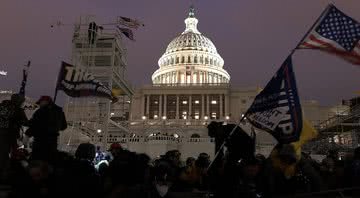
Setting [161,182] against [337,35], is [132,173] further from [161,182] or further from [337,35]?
[337,35]

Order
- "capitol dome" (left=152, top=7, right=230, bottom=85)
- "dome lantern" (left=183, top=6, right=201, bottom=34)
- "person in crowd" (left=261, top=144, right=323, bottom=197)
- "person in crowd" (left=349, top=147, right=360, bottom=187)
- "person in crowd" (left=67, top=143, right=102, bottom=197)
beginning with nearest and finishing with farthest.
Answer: "person in crowd" (left=67, top=143, right=102, bottom=197) < "person in crowd" (left=261, top=144, right=323, bottom=197) < "person in crowd" (left=349, top=147, right=360, bottom=187) < "capitol dome" (left=152, top=7, right=230, bottom=85) < "dome lantern" (left=183, top=6, right=201, bottom=34)

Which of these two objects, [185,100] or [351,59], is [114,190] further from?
[185,100]

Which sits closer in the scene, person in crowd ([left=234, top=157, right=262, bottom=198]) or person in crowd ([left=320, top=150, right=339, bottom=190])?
person in crowd ([left=234, top=157, right=262, bottom=198])

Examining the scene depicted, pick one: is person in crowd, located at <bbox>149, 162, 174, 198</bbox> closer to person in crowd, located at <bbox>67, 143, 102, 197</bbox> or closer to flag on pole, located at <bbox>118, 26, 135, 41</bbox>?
person in crowd, located at <bbox>67, 143, 102, 197</bbox>

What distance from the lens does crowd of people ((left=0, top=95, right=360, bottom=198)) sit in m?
5.13

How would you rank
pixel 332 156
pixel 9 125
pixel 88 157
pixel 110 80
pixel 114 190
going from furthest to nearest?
pixel 110 80, pixel 332 156, pixel 9 125, pixel 88 157, pixel 114 190

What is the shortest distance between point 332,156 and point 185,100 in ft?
289

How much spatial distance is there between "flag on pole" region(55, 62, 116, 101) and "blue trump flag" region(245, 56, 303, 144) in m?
11.8

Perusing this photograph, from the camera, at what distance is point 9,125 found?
8.62 m

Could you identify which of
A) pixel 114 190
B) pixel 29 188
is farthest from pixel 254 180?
pixel 29 188

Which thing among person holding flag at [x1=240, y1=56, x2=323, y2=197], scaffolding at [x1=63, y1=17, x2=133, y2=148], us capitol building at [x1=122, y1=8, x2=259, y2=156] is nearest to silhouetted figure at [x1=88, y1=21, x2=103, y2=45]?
scaffolding at [x1=63, y1=17, x2=133, y2=148]

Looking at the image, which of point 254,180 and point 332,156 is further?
point 332,156

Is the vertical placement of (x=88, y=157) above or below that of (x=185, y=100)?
below

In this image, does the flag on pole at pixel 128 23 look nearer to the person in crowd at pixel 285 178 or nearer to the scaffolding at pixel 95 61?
the scaffolding at pixel 95 61
